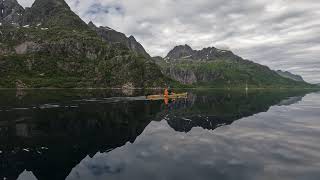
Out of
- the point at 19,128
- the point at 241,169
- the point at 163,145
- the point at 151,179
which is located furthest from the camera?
the point at 19,128

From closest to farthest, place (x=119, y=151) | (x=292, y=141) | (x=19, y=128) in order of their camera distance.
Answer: (x=119, y=151) < (x=292, y=141) < (x=19, y=128)

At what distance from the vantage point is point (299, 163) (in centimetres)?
3994

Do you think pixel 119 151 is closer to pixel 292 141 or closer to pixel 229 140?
pixel 229 140

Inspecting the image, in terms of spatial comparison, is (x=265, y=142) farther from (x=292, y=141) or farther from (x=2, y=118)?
(x=2, y=118)

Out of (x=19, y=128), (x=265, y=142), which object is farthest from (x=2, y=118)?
(x=265, y=142)

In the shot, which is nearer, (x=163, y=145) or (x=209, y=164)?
(x=209, y=164)

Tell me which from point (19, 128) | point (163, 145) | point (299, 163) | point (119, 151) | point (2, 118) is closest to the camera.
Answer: point (299, 163)

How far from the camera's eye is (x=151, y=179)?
33.0m

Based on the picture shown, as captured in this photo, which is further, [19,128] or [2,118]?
[2,118]

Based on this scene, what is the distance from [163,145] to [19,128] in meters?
30.2

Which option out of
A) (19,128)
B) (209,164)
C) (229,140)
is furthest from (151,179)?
(19,128)

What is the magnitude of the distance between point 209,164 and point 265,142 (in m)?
18.7

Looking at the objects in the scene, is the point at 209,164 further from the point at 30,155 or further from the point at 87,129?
the point at 87,129

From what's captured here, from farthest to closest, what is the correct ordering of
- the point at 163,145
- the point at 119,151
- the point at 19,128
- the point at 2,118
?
the point at 2,118 < the point at 19,128 < the point at 163,145 < the point at 119,151
